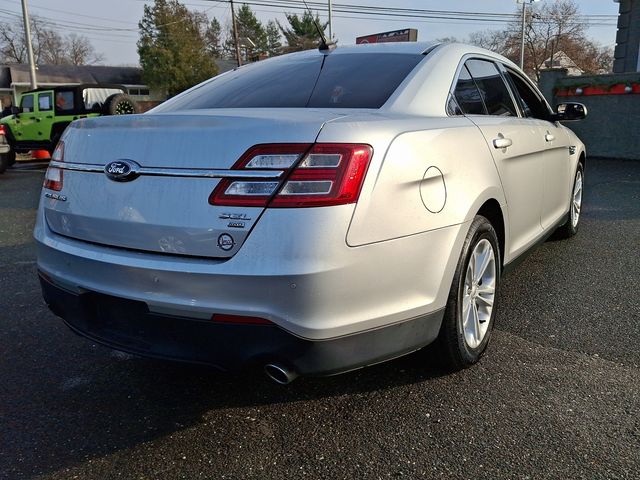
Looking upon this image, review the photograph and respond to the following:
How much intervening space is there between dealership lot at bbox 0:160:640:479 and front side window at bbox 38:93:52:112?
40.4ft

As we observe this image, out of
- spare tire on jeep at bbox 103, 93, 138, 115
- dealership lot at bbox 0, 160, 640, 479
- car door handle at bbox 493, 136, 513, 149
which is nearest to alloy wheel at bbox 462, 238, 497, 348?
dealership lot at bbox 0, 160, 640, 479

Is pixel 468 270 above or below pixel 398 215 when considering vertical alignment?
below

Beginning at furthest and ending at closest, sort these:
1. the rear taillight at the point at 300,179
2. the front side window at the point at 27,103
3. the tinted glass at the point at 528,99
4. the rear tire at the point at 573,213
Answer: the front side window at the point at 27,103
the rear tire at the point at 573,213
the tinted glass at the point at 528,99
the rear taillight at the point at 300,179

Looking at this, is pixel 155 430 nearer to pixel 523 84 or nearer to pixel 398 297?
pixel 398 297

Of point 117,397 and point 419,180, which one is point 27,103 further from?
point 419,180

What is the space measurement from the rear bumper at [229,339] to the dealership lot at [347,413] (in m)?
0.36

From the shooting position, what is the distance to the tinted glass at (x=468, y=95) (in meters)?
2.98

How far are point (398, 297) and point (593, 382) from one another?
3.87ft

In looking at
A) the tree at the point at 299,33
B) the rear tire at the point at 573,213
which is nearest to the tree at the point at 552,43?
the tree at the point at 299,33

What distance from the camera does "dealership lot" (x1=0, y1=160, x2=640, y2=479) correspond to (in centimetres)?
212

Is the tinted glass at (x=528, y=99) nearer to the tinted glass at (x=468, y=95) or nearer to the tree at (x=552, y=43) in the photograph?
the tinted glass at (x=468, y=95)

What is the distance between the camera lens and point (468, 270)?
2.70 meters

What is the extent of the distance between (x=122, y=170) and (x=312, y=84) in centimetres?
114

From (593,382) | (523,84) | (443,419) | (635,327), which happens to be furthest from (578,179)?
(443,419)
